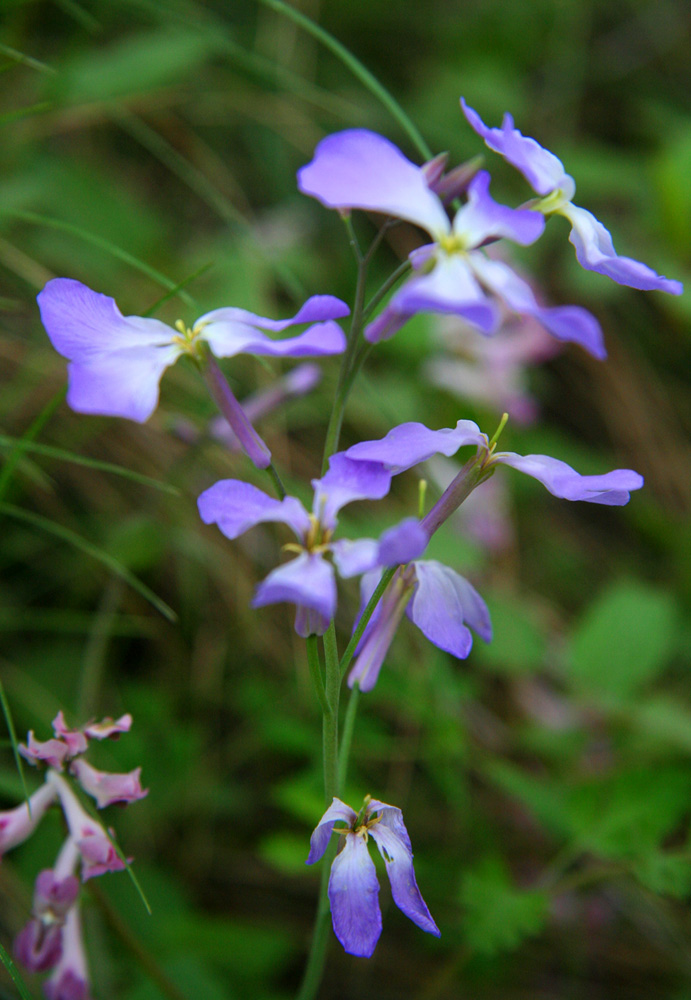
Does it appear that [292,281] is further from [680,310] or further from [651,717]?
[680,310]

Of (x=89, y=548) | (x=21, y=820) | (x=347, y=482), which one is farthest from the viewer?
(x=89, y=548)

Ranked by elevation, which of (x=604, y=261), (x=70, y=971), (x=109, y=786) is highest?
(x=604, y=261)

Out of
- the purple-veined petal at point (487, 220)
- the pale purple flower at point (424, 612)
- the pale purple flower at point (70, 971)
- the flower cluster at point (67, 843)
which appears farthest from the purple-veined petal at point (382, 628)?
the pale purple flower at point (70, 971)

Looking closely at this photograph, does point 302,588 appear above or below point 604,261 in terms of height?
below

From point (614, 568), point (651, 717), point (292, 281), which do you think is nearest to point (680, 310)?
point (614, 568)

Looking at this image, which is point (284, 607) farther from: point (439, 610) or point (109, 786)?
point (439, 610)

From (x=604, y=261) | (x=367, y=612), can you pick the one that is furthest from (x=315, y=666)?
(x=604, y=261)
